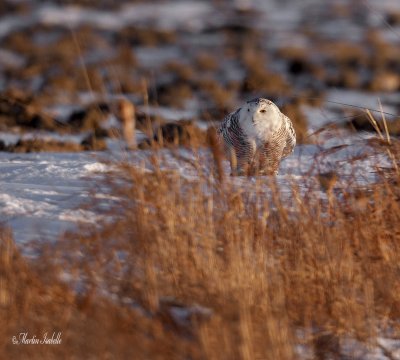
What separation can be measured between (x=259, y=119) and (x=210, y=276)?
183 centimetres

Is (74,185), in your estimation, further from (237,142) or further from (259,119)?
(259,119)

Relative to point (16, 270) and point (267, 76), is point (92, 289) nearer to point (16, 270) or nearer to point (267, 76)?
point (16, 270)

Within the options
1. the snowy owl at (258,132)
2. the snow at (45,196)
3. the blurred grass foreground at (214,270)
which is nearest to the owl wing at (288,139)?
the snowy owl at (258,132)

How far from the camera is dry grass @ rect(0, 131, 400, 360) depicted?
3.27m

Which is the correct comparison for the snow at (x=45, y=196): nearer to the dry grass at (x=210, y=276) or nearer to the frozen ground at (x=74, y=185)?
the frozen ground at (x=74, y=185)

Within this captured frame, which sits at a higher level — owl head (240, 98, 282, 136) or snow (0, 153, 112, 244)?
owl head (240, 98, 282, 136)

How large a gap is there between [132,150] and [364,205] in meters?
1.17

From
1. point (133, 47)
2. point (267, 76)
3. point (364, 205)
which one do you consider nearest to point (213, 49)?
point (133, 47)

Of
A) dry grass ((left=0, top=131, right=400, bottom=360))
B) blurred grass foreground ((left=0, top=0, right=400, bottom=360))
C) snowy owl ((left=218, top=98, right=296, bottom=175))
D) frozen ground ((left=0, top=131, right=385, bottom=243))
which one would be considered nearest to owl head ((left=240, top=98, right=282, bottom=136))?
snowy owl ((left=218, top=98, right=296, bottom=175))

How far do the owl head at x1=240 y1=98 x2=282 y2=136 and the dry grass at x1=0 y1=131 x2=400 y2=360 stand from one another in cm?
113

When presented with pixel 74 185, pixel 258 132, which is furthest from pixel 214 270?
pixel 258 132

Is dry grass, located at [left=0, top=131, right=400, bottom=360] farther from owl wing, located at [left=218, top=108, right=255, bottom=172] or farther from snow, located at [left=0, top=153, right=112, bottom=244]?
owl wing, located at [left=218, top=108, right=255, bottom=172]

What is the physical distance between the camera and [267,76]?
16391 mm

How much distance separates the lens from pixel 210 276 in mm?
3496
